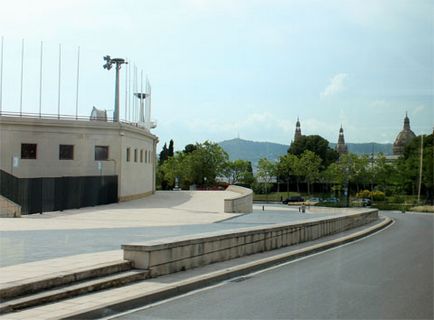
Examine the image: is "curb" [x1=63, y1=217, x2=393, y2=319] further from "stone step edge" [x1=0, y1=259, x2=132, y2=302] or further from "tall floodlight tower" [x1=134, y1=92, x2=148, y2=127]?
"tall floodlight tower" [x1=134, y1=92, x2=148, y2=127]

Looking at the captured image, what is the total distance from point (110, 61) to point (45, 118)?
9.92m

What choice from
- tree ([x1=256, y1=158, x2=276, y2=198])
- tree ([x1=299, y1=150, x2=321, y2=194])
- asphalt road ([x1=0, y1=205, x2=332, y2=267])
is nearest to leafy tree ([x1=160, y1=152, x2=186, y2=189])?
tree ([x1=256, y1=158, x2=276, y2=198])

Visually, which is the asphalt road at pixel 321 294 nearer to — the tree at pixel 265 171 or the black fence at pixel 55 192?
the black fence at pixel 55 192

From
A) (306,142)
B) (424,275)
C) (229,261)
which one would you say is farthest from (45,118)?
(306,142)

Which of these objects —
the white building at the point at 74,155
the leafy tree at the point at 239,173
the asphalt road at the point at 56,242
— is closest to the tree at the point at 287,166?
the leafy tree at the point at 239,173

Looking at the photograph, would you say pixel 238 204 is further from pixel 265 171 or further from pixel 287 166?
pixel 265 171

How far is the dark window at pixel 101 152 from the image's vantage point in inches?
1571

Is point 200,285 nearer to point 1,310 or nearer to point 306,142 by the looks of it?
point 1,310

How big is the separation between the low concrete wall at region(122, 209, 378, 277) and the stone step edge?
0.41 metres

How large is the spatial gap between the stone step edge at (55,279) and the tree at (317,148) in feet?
385

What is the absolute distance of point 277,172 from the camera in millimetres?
110562

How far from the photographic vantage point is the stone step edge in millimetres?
7970

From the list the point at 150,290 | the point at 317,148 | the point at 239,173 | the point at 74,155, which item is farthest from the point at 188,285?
the point at 317,148

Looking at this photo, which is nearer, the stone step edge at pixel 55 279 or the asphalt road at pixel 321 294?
the stone step edge at pixel 55 279
